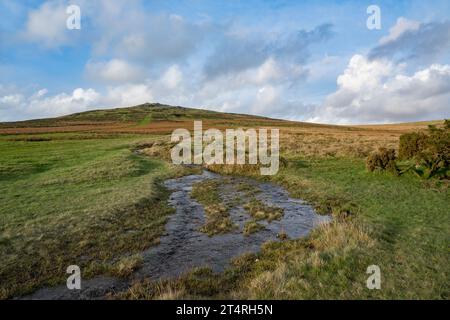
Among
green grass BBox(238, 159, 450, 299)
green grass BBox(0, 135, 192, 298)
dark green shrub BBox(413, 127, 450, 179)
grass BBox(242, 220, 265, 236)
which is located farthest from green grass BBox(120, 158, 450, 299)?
dark green shrub BBox(413, 127, 450, 179)

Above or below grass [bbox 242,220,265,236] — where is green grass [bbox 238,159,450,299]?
above

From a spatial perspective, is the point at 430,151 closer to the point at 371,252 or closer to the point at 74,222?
the point at 371,252

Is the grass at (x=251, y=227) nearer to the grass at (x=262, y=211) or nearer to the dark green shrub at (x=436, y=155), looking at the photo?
the grass at (x=262, y=211)

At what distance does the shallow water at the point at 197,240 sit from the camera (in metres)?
10.5

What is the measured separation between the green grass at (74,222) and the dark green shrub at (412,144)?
1876 cm

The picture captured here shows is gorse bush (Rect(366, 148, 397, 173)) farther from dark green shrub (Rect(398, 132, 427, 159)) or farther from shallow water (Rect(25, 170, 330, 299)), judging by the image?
shallow water (Rect(25, 170, 330, 299))

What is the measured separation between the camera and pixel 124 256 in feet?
41.6

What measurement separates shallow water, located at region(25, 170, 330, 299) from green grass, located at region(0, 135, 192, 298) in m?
0.64

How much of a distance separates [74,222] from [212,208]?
7.89m

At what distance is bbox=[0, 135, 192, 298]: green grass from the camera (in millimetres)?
11627

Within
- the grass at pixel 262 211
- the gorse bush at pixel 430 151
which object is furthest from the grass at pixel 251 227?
the gorse bush at pixel 430 151
